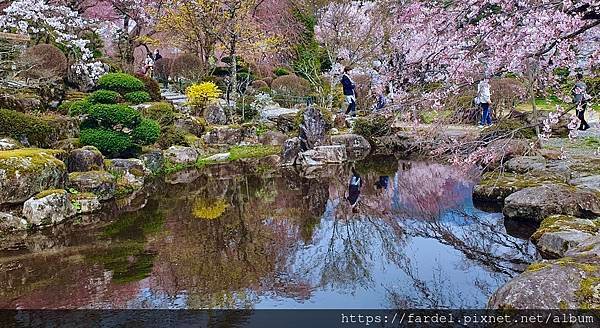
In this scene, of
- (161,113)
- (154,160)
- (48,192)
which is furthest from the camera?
(161,113)

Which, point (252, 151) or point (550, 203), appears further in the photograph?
point (252, 151)

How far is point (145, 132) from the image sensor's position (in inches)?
468

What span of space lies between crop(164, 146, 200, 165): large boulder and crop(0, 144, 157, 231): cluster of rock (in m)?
2.85

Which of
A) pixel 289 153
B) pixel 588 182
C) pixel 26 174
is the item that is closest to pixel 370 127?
pixel 289 153

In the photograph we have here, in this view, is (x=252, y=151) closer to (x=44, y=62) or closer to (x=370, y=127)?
(x=370, y=127)

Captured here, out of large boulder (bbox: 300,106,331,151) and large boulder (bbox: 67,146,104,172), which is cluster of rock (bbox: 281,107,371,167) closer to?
large boulder (bbox: 300,106,331,151)

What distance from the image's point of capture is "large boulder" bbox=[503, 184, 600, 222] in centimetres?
688

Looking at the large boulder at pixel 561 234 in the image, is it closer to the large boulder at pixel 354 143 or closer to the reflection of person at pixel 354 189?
the reflection of person at pixel 354 189

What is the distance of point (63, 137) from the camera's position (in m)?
11.1

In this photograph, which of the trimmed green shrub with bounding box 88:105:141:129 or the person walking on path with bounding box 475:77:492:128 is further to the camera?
the person walking on path with bounding box 475:77:492:128

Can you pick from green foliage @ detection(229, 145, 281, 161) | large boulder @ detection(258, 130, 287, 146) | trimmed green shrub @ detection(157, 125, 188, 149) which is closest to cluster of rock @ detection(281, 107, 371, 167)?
green foliage @ detection(229, 145, 281, 161)

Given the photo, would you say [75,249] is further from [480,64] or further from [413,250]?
[480,64]

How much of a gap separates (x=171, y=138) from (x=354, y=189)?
5.73 metres

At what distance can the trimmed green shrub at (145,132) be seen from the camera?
11789mm
